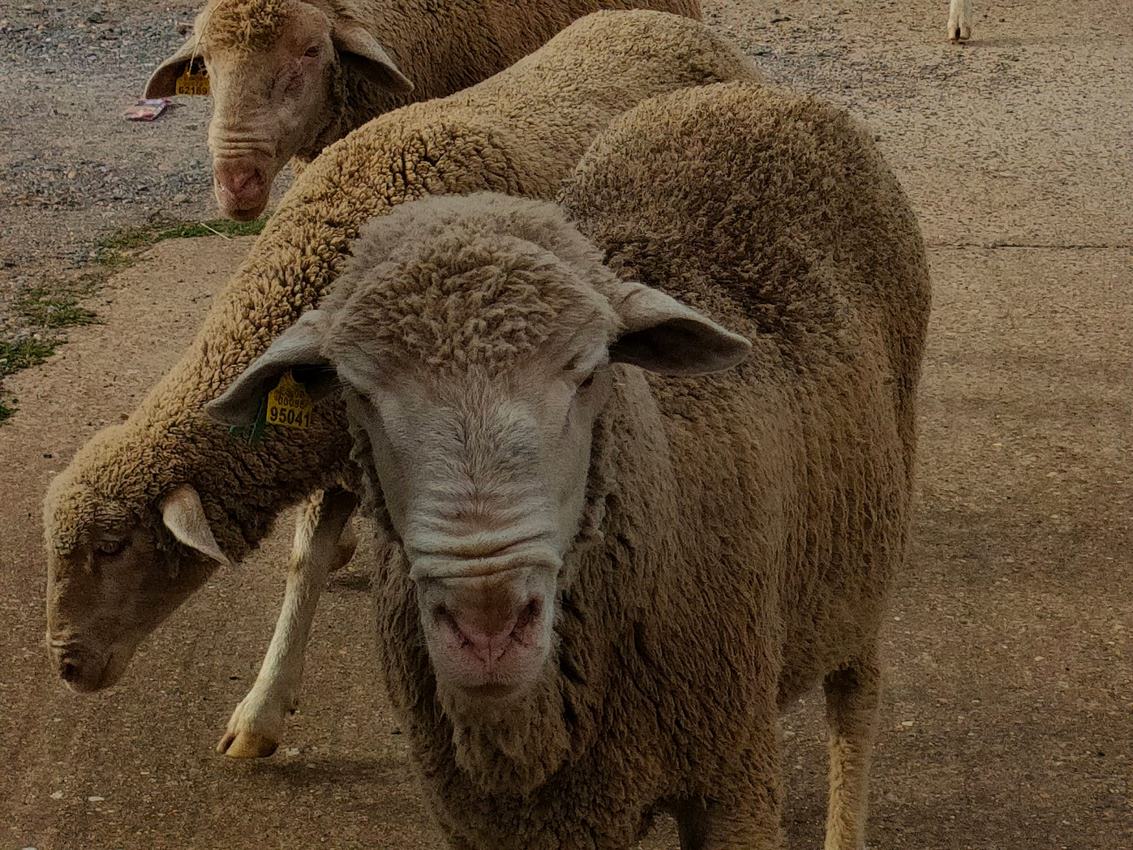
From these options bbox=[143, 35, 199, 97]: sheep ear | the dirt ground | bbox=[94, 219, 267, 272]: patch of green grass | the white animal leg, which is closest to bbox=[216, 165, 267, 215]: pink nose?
bbox=[143, 35, 199, 97]: sheep ear

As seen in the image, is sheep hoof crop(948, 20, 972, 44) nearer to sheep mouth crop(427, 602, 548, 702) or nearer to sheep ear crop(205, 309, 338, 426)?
sheep ear crop(205, 309, 338, 426)

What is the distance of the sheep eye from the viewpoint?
3.87 meters

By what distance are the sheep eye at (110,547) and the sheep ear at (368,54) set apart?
2151mm

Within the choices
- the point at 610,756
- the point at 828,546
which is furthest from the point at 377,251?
the point at 828,546

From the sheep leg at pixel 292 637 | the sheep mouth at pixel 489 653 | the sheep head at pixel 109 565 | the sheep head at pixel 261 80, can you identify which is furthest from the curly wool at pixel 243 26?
the sheep mouth at pixel 489 653

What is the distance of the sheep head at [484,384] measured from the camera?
2283 mm

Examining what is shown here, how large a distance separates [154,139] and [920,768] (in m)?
7.42

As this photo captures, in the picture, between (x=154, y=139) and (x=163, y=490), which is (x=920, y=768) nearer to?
(x=163, y=490)

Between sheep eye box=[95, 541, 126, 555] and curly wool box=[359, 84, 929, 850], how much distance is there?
1131 millimetres

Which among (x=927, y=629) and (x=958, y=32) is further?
(x=958, y=32)

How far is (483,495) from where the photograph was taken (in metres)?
2.28

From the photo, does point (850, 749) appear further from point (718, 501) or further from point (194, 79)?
point (194, 79)

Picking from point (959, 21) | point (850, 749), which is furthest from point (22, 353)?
point (959, 21)

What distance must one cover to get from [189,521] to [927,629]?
2.39 m
